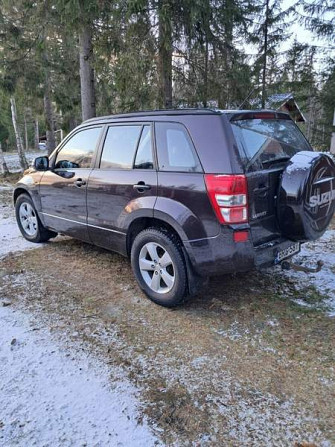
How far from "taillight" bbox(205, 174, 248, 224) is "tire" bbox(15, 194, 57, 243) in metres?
3.31

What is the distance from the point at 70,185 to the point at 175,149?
175 cm

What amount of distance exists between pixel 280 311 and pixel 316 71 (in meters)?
10.8

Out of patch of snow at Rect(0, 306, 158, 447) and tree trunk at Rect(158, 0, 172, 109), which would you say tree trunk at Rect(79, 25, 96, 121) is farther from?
patch of snow at Rect(0, 306, 158, 447)

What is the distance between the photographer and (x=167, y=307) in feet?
11.5

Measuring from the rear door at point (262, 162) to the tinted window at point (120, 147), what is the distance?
115 centimetres

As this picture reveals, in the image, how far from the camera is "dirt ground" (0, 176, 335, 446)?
2176 mm

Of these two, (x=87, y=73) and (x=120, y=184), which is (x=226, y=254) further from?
(x=87, y=73)

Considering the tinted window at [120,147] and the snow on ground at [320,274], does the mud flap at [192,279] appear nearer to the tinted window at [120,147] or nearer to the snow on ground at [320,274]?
the snow on ground at [320,274]

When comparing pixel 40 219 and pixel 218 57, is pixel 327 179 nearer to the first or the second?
pixel 40 219

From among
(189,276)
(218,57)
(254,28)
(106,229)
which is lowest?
(189,276)

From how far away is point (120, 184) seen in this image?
373cm

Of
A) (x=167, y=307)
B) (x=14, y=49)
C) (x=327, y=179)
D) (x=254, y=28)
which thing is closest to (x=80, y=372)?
(x=167, y=307)

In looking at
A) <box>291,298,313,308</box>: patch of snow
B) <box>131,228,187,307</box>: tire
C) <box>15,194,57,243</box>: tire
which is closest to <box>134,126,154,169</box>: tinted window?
<box>131,228,187,307</box>: tire

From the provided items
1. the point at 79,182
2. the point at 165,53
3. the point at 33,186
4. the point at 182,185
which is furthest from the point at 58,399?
the point at 165,53
